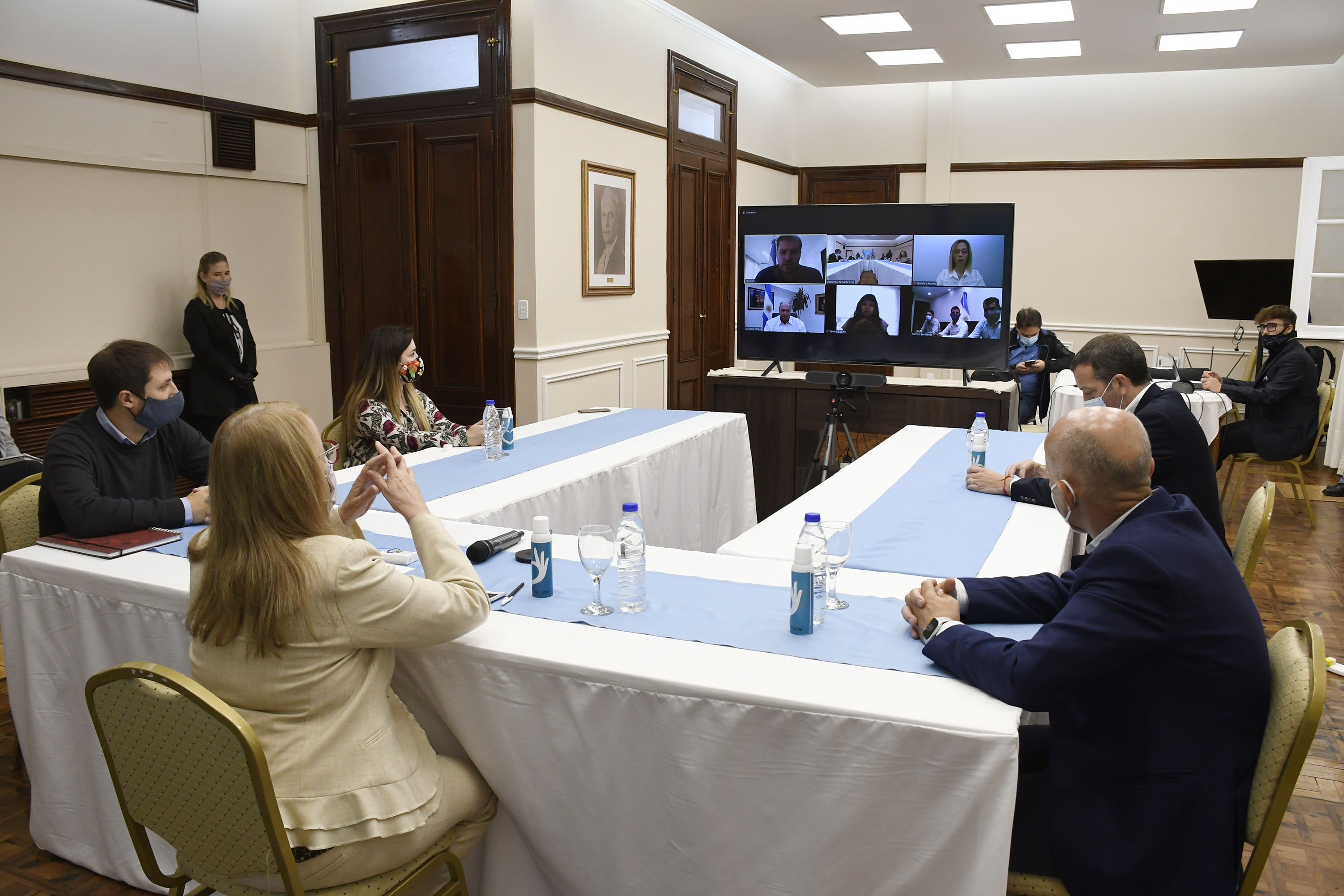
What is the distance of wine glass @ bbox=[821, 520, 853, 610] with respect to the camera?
2.00 m

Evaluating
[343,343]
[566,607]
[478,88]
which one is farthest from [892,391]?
[566,607]

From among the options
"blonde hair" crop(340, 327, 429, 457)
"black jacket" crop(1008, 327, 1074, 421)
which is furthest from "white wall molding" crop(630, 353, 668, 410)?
"blonde hair" crop(340, 327, 429, 457)

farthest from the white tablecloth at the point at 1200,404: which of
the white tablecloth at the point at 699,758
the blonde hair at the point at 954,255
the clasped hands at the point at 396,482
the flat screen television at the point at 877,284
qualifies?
the clasped hands at the point at 396,482

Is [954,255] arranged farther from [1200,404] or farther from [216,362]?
[216,362]

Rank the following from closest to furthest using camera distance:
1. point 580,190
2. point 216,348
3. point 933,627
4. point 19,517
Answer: point 933,627
point 19,517
point 216,348
point 580,190

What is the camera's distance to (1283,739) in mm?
1473

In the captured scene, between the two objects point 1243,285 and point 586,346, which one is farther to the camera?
point 1243,285

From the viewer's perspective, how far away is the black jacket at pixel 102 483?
2.34m

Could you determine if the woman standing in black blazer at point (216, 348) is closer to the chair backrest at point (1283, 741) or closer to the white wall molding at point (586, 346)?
the white wall molding at point (586, 346)

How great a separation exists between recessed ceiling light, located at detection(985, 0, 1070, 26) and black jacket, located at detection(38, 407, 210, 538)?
5.61m

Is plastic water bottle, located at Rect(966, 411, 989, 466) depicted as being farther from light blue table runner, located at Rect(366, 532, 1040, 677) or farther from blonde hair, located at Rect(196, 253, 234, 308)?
blonde hair, located at Rect(196, 253, 234, 308)

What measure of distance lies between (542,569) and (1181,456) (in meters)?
1.93

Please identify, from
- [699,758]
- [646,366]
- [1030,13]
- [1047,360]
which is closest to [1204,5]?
[1030,13]

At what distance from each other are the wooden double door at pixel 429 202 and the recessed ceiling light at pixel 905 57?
3291 millimetres
